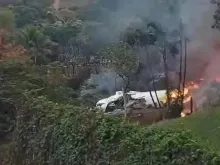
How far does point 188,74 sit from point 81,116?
20777mm

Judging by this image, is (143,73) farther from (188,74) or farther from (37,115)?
(37,115)

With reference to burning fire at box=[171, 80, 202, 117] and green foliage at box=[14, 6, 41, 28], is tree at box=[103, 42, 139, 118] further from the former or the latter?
green foliage at box=[14, 6, 41, 28]

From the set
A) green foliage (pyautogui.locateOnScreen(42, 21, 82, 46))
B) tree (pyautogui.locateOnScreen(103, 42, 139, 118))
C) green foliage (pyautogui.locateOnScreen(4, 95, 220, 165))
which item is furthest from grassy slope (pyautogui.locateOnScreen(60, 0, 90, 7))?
green foliage (pyautogui.locateOnScreen(4, 95, 220, 165))

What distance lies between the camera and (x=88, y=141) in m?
7.75

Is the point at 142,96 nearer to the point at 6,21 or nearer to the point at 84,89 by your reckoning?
the point at 84,89

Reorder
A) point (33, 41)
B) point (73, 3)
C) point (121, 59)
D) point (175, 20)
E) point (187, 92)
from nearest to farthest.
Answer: point (121, 59)
point (187, 92)
point (33, 41)
point (175, 20)
point (73, 3)

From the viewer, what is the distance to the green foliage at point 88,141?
20.9 ft

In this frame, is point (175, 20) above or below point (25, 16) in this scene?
above

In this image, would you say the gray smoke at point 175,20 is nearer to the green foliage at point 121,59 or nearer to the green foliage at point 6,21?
the green foliage at point 6,21

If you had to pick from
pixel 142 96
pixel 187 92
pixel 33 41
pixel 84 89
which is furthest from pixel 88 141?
pixel 33 41

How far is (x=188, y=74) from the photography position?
28.2 m

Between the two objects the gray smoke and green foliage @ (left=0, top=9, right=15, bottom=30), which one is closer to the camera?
green foliage @ (left=0, top=9, right=15, bottom=30)

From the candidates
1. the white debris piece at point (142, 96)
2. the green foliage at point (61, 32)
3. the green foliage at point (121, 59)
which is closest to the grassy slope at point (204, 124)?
the green foliage at point (121, 59)

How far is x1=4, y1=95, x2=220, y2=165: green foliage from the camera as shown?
6363 millimetres
